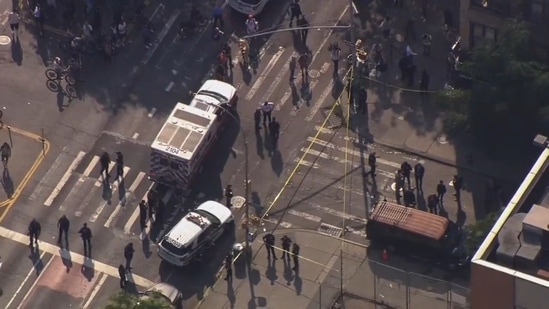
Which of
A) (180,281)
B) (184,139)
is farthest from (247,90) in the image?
(180,281)

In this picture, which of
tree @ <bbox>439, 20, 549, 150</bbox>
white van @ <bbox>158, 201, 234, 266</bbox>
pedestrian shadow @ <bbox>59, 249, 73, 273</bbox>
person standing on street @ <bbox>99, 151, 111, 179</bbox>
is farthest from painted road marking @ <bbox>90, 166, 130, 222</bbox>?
tree @ <bbox>439, 20, 549, 150</bbox>

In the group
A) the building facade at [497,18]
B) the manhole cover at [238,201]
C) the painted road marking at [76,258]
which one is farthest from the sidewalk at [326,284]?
the building facade at [497,18]

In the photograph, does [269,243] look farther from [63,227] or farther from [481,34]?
[481,34]

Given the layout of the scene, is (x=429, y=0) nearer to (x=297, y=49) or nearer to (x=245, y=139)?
(x=297, y=49)

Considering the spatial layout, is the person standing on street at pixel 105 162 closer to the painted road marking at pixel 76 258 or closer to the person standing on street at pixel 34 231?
the person standing on street at pixel 34 231

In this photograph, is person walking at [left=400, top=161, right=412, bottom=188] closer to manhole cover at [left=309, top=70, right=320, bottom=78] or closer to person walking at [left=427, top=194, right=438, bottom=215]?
person walking at [left=427, top=194, right=438, bottom=215]

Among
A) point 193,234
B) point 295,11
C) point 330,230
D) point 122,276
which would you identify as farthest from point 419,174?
point 122,276
